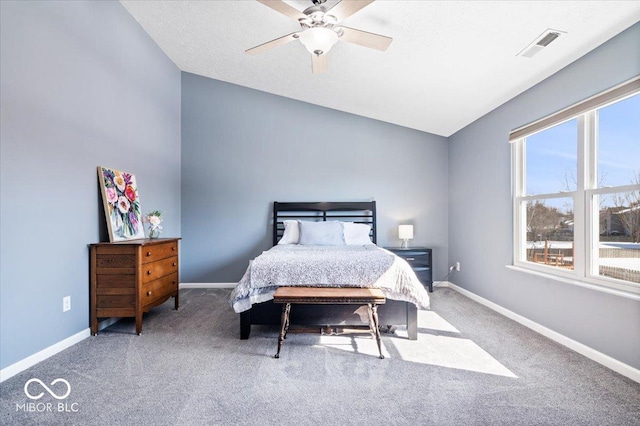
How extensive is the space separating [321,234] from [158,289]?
2081 mm

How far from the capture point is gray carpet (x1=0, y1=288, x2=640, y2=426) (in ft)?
5.65

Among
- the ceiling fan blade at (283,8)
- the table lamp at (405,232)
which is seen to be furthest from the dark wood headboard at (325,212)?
the ceiling fan blade at (283,8)

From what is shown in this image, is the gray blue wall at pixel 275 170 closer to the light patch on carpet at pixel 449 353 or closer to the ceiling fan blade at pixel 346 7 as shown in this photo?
the light patch on carpet at pixel 449 353

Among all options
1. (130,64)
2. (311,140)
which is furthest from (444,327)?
(130,64)

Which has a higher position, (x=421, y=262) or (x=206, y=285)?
(x=421, y=262)

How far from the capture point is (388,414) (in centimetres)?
173

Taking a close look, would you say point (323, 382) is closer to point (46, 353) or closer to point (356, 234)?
point (46, 353)

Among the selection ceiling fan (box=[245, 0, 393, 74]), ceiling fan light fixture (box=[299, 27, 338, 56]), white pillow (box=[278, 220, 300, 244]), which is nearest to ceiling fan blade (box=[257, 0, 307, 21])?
ceiling fan (box=[245, 0, 393, 74])

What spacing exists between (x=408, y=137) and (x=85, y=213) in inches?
172

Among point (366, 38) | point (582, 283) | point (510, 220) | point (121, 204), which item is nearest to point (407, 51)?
point (366, 38)

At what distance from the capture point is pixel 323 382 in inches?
81.7

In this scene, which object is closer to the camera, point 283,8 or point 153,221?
point 283,8

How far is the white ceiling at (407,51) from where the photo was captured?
89.6 inches

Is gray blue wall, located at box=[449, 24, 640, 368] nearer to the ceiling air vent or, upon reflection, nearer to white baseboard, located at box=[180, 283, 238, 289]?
the ceiling air vent
